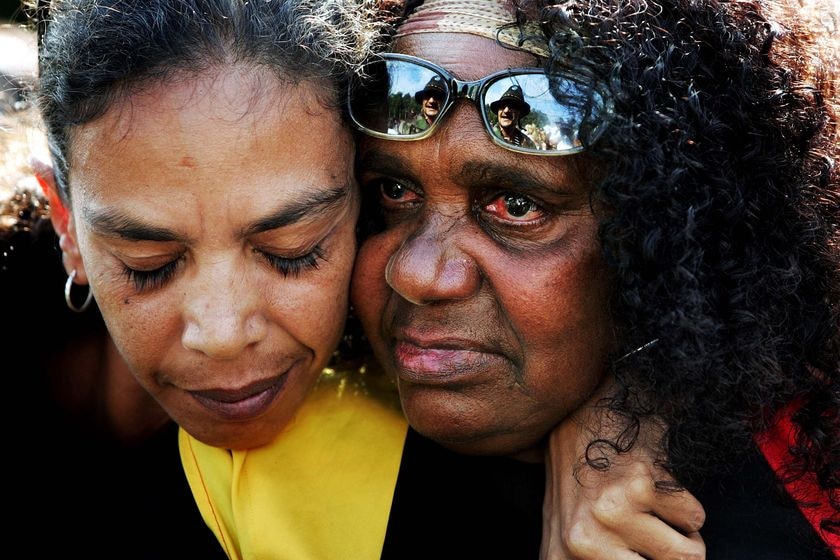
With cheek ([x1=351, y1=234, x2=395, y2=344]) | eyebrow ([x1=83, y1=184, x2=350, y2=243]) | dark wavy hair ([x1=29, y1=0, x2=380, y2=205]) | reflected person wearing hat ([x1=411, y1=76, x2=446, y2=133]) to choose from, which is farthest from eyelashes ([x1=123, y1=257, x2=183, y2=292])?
reflected person wearing hat ([x1=411, y1=76, x2=446, y2=133])

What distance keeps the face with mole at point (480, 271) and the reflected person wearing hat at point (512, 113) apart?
0.14 feet

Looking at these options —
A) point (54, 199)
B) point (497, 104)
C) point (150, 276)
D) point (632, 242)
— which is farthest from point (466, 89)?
point (54, 199)

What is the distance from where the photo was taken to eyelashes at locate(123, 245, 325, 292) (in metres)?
2.47

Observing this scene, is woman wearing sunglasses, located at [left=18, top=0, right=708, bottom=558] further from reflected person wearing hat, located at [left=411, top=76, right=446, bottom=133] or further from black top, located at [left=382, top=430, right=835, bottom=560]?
reflected person wearing hat, located at [left=411, top=76, right=446, bottom=133]

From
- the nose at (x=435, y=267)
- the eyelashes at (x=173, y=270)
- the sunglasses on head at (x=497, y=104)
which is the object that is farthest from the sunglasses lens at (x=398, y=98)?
the eyelashes at (x=173, y=270)

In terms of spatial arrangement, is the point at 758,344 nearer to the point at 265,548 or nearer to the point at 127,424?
the point at 265,548

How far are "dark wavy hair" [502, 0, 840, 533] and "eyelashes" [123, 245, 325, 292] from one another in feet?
2.47

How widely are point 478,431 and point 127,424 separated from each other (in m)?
1.27

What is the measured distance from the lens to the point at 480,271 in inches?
98.9

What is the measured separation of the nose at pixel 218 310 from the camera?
2.39m

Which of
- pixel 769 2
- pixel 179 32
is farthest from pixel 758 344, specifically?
pixel 179 32

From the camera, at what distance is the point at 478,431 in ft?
8.57

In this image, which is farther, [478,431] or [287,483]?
[287,483]

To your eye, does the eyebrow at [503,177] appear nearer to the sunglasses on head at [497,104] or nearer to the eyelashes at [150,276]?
the sunglasses on head at [497,104]
